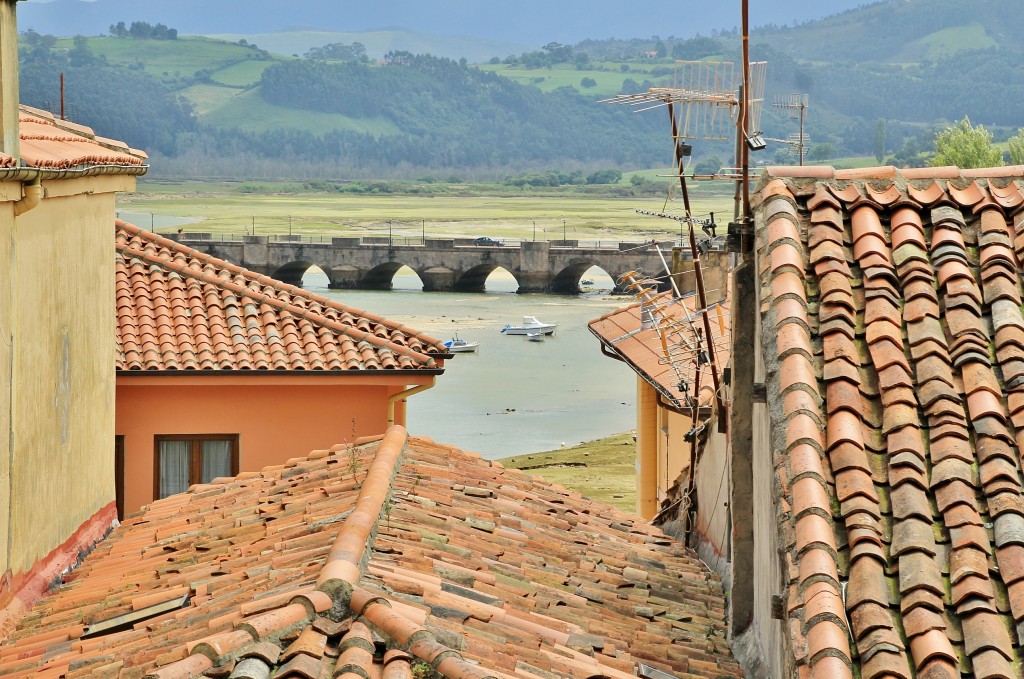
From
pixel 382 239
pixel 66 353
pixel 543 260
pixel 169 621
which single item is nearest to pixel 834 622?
pixel 169 621

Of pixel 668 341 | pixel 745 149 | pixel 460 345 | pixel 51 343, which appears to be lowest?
pixel 460 345

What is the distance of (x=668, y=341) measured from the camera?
543 inches

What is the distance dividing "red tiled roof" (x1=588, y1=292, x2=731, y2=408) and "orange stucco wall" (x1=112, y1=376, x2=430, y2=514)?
7.37 ft

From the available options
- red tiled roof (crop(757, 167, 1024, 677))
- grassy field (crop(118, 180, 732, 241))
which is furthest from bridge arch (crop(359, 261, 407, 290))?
red tiled roof (crop(757, 167, 1024, 677))

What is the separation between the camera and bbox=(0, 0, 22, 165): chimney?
23.7 ft

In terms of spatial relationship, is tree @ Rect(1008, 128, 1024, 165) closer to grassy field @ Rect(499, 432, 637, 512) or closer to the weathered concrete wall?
grassy field @ Rect(499, 432, 637, 512)

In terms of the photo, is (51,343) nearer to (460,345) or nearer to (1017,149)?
(460,345)

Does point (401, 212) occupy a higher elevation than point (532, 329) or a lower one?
higher

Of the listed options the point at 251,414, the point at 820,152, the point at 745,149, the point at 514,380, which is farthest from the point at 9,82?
the point at 820,152

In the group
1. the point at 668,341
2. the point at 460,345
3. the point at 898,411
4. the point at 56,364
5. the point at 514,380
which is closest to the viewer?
the point at 898,411

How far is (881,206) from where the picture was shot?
5.59 m

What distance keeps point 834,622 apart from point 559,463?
30219 mm

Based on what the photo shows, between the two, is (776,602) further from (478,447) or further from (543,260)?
(543,260)

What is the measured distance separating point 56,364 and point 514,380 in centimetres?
4611
